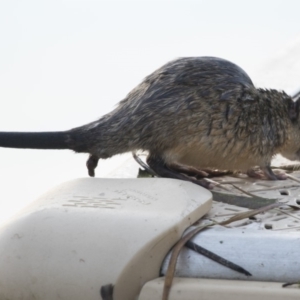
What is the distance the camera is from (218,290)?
1.51 metres

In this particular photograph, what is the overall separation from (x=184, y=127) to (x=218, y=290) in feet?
3.58

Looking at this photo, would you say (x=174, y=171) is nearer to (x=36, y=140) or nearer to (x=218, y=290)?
(x=36, y=140)

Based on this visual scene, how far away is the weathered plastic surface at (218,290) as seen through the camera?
148 centimetres

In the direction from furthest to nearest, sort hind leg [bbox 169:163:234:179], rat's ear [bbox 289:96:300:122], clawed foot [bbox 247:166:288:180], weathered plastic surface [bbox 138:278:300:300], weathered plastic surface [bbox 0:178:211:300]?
1. rat's ear [bbox 289:96:300:122]
2. hind leg [bbox 169:163:234:179]
3. clawed foot [bbox 247:166:288:180]
4. weathered plastic surface [bbox 0:178:211:300]
5. weathered plastic surface [bbox 138:278:300:300]

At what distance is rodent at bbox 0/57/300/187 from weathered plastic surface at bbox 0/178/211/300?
31.1 inches

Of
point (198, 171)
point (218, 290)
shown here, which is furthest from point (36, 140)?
point (218, 290)

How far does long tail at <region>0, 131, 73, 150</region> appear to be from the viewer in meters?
2.53

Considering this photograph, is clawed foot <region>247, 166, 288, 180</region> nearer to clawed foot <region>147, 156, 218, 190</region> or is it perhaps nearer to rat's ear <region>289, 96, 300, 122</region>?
clawed foot <region>147, 156, 218, 190</region>

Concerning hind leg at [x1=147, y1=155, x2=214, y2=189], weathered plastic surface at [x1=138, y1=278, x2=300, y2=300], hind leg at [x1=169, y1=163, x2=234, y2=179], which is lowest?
hind leg at [x1=169, y1=163, x2=234, y2=179]

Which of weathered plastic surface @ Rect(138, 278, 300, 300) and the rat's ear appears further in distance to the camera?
the rat's ear

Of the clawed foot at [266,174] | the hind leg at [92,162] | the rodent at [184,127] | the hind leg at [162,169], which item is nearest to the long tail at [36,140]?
the rodent at [184,127]

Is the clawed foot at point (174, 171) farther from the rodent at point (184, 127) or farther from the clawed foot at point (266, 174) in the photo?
the clawed foot at point (266, 174)

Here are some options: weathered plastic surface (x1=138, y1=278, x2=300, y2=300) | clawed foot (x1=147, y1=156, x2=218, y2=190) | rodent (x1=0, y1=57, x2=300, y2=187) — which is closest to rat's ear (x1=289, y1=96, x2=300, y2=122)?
rodent (x1=0, y1=57, x2=300, y2=187)

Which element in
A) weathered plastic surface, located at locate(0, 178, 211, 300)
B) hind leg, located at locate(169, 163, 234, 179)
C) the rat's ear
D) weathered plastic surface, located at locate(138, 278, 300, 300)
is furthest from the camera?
the rat's ear
